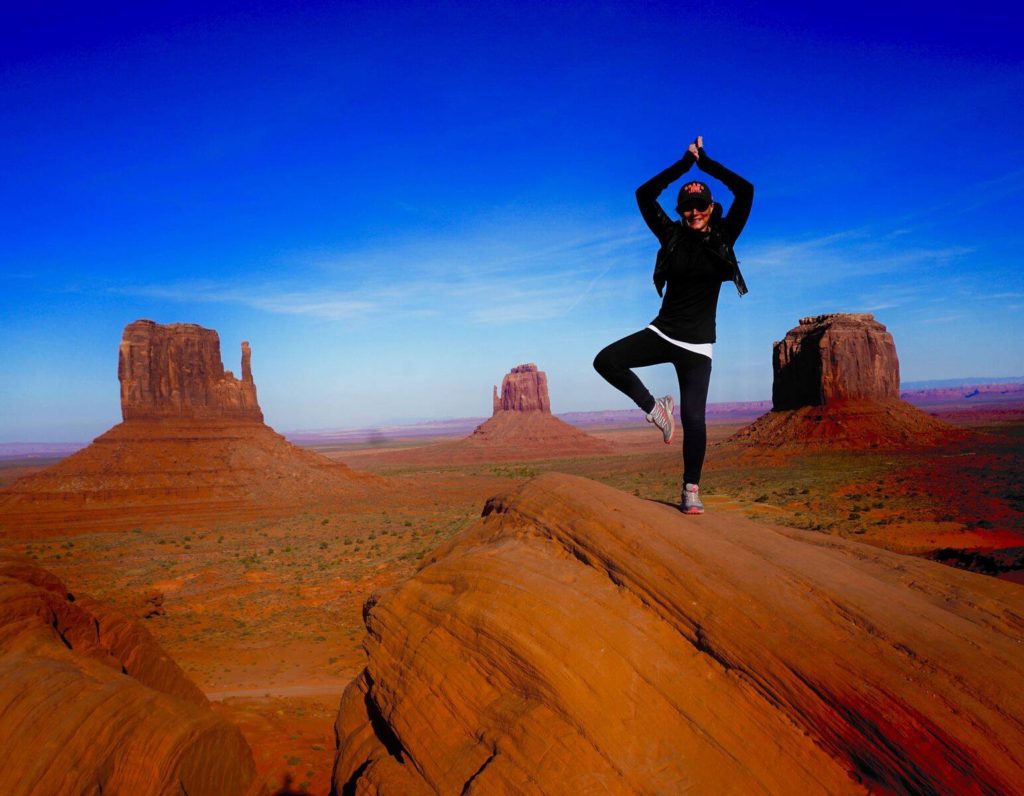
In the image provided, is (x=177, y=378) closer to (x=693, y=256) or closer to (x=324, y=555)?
(x=324, y=555)

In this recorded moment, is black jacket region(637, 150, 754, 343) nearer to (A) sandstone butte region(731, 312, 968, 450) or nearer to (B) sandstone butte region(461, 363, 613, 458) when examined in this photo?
(A) sandstone butte region(731, 312, 968, 450)

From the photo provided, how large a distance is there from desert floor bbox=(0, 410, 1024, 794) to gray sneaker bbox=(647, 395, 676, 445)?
3.39m

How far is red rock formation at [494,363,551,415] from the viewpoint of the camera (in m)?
129

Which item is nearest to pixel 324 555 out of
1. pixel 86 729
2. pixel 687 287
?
pixel 86 729

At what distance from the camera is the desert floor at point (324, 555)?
8.99 metres

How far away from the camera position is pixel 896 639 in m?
3.26

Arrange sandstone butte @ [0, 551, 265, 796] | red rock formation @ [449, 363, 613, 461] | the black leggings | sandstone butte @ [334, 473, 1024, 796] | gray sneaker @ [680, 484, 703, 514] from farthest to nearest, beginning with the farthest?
red rock formation @ [449, 363, 613, 461] < gray sneaker @ [680, 484, 703, 514] < the black leggings < sandstone butte @ [0, 551, 265, 796] < sandstone butte @ [334, 473, 1024, 796]

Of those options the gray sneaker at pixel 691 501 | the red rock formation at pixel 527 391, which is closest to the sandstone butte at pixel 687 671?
the gray sneaker at pixel 691 501

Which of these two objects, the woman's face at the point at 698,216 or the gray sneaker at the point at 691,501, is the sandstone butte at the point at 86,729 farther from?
the woman's face at the point at 698,216

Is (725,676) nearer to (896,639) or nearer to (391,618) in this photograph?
(896,639)

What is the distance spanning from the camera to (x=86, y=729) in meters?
4.32

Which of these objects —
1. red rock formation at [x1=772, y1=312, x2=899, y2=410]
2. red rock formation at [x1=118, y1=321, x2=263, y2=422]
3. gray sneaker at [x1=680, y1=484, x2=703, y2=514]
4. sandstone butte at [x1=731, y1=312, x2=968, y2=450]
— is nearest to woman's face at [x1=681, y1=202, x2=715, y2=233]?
gray sneaker at [x1=680, y1=484, x2=703, y2=514]

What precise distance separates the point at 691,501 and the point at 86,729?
4.88 m

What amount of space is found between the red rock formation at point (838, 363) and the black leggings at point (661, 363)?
61.5 metres
